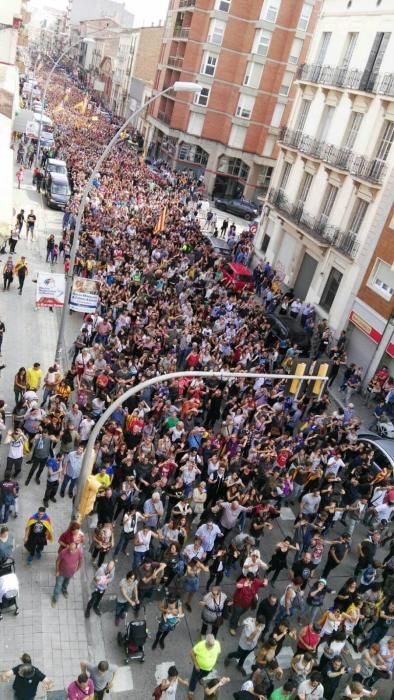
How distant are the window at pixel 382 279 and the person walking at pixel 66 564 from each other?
16.9 meters

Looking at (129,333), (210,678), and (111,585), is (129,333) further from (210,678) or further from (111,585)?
(210,678)

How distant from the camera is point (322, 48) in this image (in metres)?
29.7

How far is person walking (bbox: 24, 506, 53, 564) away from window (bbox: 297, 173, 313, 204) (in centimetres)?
2394

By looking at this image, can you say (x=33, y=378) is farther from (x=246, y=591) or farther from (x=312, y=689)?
(x=312, y=689)

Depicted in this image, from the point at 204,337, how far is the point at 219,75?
1599 inches

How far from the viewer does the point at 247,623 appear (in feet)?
30.5

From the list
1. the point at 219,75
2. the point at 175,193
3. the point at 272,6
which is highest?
the point at 272,6

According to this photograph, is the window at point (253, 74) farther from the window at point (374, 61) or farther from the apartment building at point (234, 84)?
the window at point (374, 61)

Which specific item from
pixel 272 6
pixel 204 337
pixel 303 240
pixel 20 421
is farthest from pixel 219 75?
pixel 20 421

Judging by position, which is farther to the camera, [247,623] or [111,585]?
[111,585]

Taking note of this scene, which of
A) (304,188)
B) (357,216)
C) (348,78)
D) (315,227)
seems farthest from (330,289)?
(348,78)

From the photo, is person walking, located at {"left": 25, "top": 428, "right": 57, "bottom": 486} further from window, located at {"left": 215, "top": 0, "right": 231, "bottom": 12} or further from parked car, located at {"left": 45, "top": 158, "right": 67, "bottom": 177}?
window, located at {"left": 215, "top": 0, "right": 231, "bottom": 12}

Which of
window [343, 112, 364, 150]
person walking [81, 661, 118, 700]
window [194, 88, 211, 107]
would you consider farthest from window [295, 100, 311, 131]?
person walking [81, 661, 118, 700]

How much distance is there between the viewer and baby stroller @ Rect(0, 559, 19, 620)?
29.7 ft
